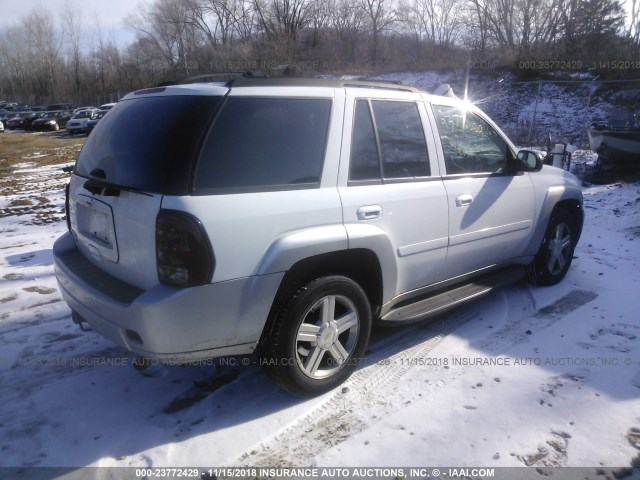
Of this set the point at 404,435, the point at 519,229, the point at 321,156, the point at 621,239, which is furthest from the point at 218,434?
the point at 621,239

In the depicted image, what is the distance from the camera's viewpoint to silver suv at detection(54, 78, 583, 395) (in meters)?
2.38

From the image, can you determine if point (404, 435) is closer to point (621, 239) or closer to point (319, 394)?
point (319, 394)

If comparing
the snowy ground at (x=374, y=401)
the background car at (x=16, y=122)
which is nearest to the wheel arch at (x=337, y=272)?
the snowy ground at (x=374, y=401)

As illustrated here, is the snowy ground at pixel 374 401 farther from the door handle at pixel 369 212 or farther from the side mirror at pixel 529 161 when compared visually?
the side mirror at pixel 529 161

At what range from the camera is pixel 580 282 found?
4.89m

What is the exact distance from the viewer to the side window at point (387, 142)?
9.92 feet

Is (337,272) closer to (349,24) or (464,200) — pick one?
(464,200)

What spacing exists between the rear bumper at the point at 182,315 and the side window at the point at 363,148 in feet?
2.92

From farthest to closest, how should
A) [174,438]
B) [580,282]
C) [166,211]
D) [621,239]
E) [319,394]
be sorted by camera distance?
[621,239] → [580,282] → [319,394] → [174,438] → [166,211]

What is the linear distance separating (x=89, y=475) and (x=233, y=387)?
3.20 ft

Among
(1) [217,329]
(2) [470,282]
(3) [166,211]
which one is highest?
(3) [166,211]

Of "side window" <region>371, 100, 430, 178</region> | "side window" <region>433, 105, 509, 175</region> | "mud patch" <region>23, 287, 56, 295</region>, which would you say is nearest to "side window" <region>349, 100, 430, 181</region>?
"side window" <region>371, 100, 430, 178</region>

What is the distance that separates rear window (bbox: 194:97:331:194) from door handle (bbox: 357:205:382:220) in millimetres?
340

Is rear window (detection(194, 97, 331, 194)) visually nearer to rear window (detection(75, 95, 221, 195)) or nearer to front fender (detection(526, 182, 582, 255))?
rear window (detection(75, 95, 221, 195))
